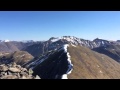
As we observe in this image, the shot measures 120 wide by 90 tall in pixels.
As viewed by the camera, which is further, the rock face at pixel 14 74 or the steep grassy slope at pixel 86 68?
the steep grassy slope at pixel 86 68

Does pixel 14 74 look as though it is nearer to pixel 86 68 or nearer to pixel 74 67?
pixel 74 67

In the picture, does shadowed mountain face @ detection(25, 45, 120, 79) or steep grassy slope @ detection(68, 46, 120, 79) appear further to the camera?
steep grassy slope @ detection(68, 46, 120, 79)

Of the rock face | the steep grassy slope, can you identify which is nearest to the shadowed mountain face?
the steep grassy slope

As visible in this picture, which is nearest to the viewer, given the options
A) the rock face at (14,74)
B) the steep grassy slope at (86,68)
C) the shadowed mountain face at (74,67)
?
the rock face at (14,74)

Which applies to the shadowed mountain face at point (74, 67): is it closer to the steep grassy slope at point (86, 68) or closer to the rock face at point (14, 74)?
the steep grassy slope at point (86, 68)

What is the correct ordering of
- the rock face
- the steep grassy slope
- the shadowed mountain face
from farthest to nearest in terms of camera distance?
the steep grassy slope < the shadowed mountain face < the rock face

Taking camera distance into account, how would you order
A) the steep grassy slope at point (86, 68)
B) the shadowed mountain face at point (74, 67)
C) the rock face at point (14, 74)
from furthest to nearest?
1. the steep grassy slope at point (86, 68)
2. the shadowed mountain face at point (74, 67)
3. the rock face at point (14, 74)

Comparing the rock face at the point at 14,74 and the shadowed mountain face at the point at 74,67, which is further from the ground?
the rock face at the point at 14,74

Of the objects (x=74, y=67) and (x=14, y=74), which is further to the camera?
(x=74, y=67)

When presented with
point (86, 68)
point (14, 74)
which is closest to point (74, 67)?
point (86, 68)

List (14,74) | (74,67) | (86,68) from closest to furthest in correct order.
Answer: (14,74), (74,67), (86,68)

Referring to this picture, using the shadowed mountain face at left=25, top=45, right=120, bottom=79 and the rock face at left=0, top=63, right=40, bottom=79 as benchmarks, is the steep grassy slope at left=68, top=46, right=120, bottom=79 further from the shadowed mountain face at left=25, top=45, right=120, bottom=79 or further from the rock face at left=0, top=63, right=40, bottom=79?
the rock face at left=0, top=63, right=40, bottom=79

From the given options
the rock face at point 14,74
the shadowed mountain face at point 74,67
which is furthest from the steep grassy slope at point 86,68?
the rock face at point 14,74
